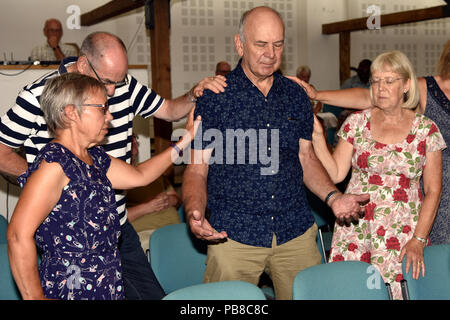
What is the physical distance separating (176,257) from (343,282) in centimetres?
110

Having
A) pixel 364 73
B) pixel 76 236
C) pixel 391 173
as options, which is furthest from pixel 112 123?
pixel 364 73

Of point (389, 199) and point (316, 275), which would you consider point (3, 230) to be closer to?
point (316, 275)

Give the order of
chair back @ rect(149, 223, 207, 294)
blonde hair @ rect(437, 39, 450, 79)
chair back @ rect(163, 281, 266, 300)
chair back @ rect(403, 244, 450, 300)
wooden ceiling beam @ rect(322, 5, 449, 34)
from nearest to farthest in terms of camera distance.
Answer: chair back @ rect(163, 281, 266, 300)
chair back @ rect(403, 244, 450, 300)
chair back @ rect(149, 223, 207, 294)
blonde hair @ rect(437, 39, 450, 79)
wooden ceiling beam @ rect(322, 5, 449, 34)

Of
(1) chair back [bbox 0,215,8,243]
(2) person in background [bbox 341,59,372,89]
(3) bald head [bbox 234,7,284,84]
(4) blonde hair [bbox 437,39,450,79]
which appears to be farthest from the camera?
(2) person in background [bbox 341,59,372,89]

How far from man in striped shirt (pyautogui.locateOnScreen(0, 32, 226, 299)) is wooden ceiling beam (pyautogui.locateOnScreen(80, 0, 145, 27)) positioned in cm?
409

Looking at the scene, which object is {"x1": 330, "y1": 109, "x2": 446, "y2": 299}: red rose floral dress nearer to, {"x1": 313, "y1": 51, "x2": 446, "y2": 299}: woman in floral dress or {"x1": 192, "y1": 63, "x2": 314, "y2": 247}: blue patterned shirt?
{"x1": 313, "y1": 51, "x2": 446, "y2": 299}: woman in floral dress

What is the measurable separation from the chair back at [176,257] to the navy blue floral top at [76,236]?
101cm

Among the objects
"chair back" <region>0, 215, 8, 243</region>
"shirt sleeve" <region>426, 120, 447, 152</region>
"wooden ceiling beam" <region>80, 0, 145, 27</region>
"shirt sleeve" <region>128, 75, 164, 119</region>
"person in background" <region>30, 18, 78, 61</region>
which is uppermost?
"wooden ceiling beam" <region>80, 0, 145, 27</region>

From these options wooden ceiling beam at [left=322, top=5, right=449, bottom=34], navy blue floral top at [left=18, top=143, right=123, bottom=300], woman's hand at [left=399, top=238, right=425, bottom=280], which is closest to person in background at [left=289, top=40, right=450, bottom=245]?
woman's hand at [left=399, top=238, right=425, bottom=280]

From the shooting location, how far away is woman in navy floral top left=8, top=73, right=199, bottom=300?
1.76 meters

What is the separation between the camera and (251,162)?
2.50 metres

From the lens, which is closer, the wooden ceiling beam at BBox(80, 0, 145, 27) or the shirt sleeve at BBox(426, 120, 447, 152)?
the shirt sleeve at BBox(426, 120, 447, 152)
